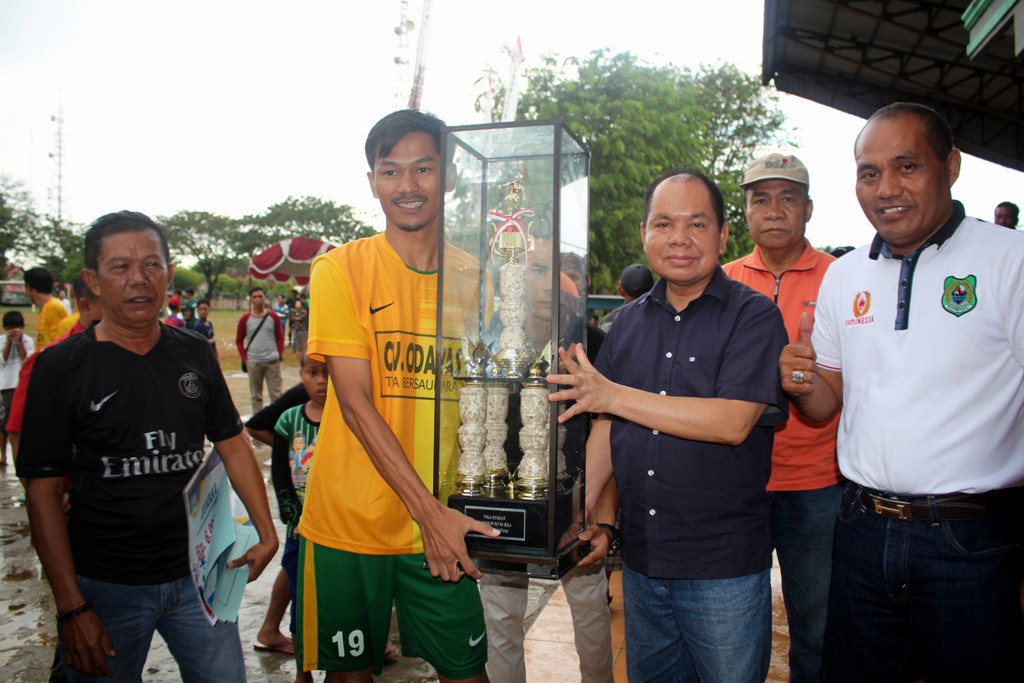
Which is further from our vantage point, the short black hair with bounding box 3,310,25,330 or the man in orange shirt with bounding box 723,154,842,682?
the short black hair with bounding box 3,310,25,330

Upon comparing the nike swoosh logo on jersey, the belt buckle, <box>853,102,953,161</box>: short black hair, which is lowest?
the belt buckle

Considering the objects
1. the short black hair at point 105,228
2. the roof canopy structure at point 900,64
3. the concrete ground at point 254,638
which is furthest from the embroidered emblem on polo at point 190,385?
the roof canopy structure at point 900,64

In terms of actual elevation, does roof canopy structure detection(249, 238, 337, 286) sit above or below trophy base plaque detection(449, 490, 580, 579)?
above

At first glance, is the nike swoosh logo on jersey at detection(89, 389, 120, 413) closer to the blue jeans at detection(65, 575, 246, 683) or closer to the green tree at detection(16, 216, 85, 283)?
the blue jeans at detection(65, 575, 246, 683)

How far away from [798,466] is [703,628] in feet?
3.32

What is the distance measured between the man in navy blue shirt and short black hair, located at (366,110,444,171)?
777 mm

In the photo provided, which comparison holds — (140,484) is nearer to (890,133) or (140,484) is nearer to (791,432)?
(791,432)

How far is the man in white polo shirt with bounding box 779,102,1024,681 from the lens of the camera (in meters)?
2.00

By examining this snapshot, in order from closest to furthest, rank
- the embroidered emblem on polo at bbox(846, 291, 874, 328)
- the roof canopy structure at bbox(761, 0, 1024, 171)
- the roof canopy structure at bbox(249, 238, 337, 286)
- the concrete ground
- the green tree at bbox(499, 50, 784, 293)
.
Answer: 1. the embroidered emblem on polo at bbox(846, 291, 874, 328)
2. the concrete ground
3. the roof canopy structure at bbox(761, 0, 1024, 171)
4. the green tree at bbox(499, 50, 784, 293)
5. the roof canopy structure at bbox(249, 238, 337, 286)

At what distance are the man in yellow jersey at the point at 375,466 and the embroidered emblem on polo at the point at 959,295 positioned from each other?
1.55 metres

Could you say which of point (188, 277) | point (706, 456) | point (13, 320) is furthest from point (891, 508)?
point (188, 277)

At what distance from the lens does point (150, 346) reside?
8.11ft

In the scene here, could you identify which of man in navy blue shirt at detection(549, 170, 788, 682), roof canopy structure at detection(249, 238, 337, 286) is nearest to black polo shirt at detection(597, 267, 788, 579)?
man in navy blue shirt at detection(549, 170, 788, 682)

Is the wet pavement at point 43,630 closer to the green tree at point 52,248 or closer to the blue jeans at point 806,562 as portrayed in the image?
the blue jeans at point 806,562
